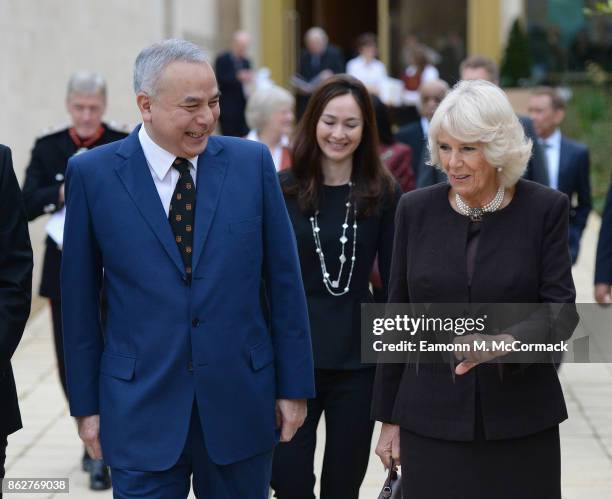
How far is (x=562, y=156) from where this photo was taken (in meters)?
8.55

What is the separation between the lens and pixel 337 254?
5145 mm

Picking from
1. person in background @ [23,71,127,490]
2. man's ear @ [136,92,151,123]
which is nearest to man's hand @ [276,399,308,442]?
man's ear @ [136,92,151,123]

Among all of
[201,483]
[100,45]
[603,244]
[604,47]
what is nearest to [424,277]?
[201,483]

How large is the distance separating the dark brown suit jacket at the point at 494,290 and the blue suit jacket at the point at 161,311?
0.47 m

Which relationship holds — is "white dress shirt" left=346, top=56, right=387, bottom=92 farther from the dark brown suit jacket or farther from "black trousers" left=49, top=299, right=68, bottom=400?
the dark brown suit jacket

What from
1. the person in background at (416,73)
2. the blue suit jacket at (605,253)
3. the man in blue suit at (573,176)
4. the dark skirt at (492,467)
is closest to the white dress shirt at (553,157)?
the man in blue suit at (573,176)

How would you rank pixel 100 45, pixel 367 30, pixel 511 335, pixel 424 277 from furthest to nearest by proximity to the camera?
pixel 367 30 < pixel 100 45 < pixel 424 277 < pixel 511 335

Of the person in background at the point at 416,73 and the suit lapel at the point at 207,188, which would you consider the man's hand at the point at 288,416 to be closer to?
the suit lapel at the point at 207,188

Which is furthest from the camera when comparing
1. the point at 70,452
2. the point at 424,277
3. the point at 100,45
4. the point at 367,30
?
the point at 367,30

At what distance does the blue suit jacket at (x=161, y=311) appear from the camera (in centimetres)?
384

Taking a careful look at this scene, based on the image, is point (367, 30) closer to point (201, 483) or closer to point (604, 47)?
point (604, 47)

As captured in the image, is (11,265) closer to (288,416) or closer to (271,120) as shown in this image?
(288,416)

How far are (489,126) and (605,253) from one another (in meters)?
3.04

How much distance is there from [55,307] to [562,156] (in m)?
3.66
